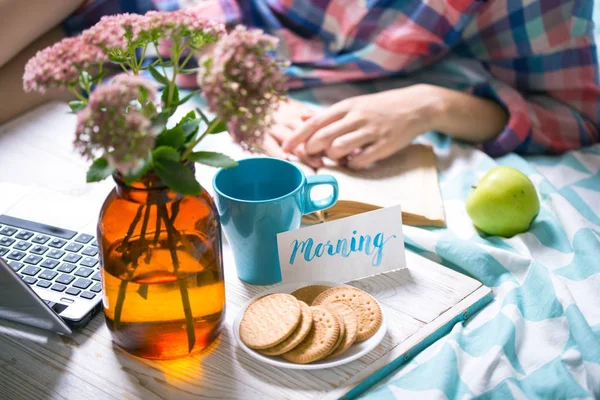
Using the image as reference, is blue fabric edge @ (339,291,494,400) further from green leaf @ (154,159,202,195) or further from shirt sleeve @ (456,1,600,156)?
shirt sleeve @ (456,1,600,156)

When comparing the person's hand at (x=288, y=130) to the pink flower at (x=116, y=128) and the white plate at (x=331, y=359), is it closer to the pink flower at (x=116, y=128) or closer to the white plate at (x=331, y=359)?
the white plate at (x=331, y=359)

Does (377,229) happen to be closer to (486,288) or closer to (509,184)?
(486,288)

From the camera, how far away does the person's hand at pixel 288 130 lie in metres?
1.02

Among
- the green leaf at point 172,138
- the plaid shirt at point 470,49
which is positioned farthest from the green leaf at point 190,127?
the plaid shirt at point 470,49

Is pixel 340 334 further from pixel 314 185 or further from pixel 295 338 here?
pixel 314 185

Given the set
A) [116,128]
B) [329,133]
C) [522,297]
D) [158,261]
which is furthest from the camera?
[329,133]

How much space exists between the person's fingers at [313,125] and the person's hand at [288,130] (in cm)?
1

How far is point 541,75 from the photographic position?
1.19m

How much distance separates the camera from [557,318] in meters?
0.77

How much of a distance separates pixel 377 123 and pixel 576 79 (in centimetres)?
39

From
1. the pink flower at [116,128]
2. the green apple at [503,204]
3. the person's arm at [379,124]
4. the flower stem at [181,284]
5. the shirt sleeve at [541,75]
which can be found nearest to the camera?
the pink flower at [116,128]

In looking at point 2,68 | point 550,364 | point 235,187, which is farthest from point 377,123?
point 2,68

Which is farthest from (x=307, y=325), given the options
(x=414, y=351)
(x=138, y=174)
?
(x=138, y=174)

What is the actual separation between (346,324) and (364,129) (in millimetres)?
430
